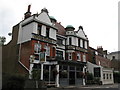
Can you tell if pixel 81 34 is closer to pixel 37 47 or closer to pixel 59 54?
pixel 59 54

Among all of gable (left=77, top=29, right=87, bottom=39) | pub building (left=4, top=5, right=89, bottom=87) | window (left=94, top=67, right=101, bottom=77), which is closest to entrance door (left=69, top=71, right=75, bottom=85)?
pub building (left=4, top=5, right=89, bottom=87)

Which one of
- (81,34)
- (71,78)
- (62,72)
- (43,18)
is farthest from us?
(81,34)

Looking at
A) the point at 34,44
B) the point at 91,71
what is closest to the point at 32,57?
the point at 34,44

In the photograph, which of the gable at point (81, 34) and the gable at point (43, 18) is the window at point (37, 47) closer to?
the gable at point (43, 18)

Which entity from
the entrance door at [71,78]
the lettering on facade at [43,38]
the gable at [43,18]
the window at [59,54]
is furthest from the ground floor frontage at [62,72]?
the gable at [43,18]

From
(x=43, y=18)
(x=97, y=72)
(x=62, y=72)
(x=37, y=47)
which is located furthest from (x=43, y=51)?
(x=97, y=72)

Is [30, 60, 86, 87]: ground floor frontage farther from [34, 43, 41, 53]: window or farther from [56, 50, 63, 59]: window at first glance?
[56, 50, 63, 59]: window

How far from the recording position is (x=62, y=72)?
24.3 meters

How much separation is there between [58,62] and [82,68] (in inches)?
257

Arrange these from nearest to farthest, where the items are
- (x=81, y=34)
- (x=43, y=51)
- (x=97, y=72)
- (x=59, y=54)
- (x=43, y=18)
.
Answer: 1. (x=43, y=51)
2. (x=43, y=18)
3. (x=59, y=54)
4. (x=97, y=72)
5. (x=81, y=34)

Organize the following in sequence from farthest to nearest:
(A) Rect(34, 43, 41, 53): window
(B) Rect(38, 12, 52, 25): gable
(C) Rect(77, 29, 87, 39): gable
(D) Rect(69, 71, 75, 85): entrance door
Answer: (C) Rect(77, 29, 87, 39): gable < (D) Rect(69, 71, 75, 85): entrance door < (B) Rect(38, 12, 52, 25): gable < (A) Rect(34, 43, 41, 53): window

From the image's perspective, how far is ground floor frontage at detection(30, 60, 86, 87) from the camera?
23047mm

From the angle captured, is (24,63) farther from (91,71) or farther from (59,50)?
(91,71)

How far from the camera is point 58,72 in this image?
2319 centimetres
